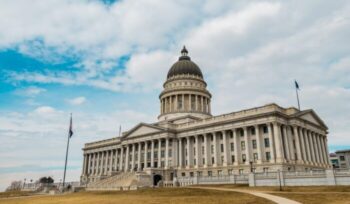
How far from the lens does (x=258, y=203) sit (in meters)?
24.4

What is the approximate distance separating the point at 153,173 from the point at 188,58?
5608 cm

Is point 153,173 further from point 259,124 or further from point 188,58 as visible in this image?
point 188,58

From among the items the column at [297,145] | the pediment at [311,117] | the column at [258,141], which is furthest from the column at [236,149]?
the pediment at [311,117]

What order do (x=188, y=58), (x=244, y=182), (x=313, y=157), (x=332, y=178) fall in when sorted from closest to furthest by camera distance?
(x=332, y=178)
(x=244, y=182)
(x=313, y=157)
(x=188, y=58)

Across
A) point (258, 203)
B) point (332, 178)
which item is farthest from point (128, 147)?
point (258, 203)

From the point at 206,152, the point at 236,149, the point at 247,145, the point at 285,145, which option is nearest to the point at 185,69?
the point at 206,152

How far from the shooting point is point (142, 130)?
92.1m

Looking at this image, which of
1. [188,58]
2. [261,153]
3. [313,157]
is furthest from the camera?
[188,58]

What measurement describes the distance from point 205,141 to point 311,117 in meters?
29.8

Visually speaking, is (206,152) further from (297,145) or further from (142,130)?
(142,130)

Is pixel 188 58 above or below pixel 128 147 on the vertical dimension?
above

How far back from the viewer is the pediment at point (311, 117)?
7378 centimetres

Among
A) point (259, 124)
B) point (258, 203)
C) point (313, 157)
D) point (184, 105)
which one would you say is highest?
point (184, 105)

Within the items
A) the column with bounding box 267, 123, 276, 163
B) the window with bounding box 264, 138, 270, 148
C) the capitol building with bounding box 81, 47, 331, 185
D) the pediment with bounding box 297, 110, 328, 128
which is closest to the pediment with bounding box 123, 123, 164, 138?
the capitol building with bounding box 81, 47, 331, 185
